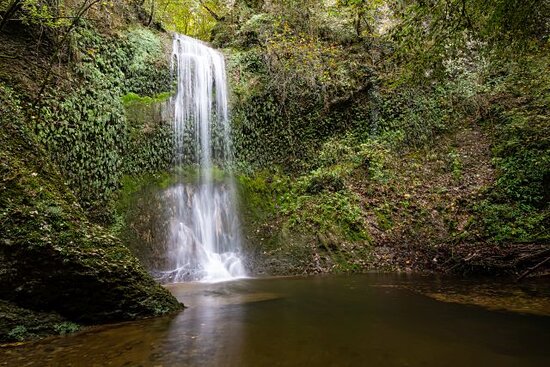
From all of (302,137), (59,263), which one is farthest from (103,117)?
(302,137)

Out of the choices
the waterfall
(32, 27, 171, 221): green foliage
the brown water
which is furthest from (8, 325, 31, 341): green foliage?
(32, 27, 171, 221): green foliage

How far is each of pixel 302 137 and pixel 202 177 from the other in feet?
12.5

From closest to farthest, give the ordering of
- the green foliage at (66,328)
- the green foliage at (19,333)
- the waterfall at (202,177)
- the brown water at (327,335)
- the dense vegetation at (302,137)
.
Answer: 1. the brown water at (327,335)
2. the green foliage at (19,333)
3. the green foliage at (66,328)
4. the dense vegetation at (302,137)
5. the waterfall at (202,177)

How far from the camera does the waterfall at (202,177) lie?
8.56m

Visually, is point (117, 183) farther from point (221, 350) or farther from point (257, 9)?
point (257, 9)

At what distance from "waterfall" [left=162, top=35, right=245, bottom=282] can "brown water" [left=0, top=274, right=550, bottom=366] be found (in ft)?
11.3

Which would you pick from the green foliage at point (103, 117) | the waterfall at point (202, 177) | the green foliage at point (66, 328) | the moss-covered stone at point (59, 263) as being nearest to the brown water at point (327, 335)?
the green foliage at point (66, 328)

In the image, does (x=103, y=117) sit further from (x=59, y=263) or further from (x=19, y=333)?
(x=19, y=333)

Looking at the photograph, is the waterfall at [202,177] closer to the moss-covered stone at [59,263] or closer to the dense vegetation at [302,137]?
the dense vegetation at [302,137]

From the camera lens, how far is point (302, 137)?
1204 cm

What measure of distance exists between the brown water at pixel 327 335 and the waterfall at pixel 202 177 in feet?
11.3

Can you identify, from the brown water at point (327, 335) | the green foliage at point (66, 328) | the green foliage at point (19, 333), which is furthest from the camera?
the green foliage at point (66, 328)

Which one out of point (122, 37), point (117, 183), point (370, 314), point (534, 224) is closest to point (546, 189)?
point (534, 224)

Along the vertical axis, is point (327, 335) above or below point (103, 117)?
below
